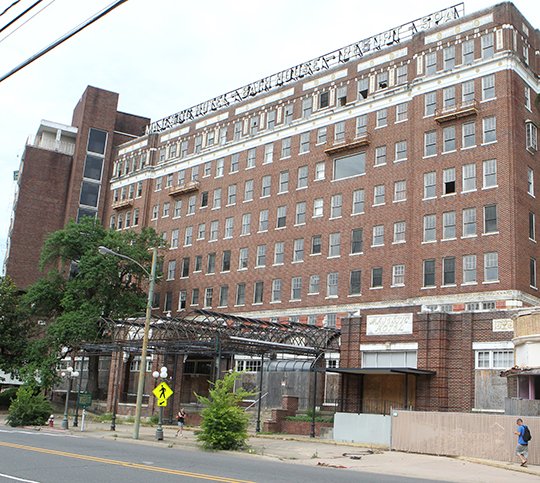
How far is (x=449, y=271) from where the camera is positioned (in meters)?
48.5

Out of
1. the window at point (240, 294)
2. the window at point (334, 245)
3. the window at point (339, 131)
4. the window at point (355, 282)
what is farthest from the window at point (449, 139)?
the window at point (240, 294)

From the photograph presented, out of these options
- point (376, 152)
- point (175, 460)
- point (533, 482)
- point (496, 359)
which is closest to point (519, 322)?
Answer: point (496, 359)

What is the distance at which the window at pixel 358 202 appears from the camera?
5581 centimetres

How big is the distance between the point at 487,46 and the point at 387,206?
13560mm

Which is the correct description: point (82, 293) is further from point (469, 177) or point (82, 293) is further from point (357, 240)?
point (469, 177)

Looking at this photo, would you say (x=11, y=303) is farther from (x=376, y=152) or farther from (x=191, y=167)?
(x=376, y=152)

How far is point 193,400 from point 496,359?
29.1 meters

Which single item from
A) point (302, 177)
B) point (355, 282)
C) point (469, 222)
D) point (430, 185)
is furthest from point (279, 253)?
point (469, 222)

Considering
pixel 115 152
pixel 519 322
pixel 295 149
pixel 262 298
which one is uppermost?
pixel 115 152

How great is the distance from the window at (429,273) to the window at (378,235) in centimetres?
475

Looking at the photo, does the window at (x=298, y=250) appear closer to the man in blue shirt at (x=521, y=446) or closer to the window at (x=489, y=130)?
the window at (x=489, y=130)

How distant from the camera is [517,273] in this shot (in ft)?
149

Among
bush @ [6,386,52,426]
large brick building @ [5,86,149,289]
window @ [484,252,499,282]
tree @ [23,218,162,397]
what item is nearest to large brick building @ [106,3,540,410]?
window @ [484,252,499,282]

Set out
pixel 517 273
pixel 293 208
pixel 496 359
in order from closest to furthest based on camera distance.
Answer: pixel 496 359
pixel 517 273
pixel 293 208
